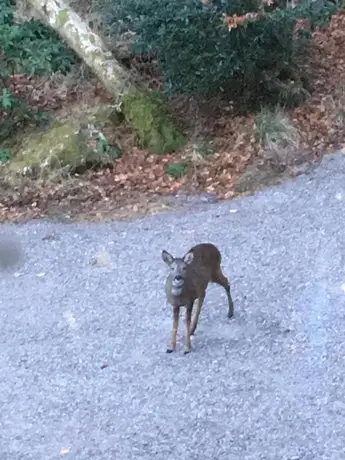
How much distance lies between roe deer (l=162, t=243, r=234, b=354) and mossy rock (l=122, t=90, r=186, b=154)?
13.4 feet

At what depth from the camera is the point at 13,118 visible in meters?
10.8

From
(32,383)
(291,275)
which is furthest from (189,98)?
(32,383)

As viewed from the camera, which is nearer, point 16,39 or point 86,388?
point 86,388

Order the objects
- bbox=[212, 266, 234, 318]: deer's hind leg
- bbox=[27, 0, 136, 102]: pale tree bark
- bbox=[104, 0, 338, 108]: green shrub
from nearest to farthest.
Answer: bbox=[212, 266, 234, 318]: deer's hind leg < bbox=[104, 0, 338, 108]: green shrub < bbox=[27, 0, 136, 102]: pale tree bark

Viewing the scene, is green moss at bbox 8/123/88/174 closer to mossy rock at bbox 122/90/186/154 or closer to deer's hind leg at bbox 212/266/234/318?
mossy rock at bbox 122/90/186/154

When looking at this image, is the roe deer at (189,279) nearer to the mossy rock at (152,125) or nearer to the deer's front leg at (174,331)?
the deer's front leg at (174,331)

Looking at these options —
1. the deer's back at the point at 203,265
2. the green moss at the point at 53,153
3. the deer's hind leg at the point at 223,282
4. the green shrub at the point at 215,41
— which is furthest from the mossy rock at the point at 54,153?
the deer's back at the point at 203,265

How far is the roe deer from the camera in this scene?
5.80m

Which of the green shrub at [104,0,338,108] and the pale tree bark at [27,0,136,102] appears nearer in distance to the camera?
the green shrub at [104,0,338,108]

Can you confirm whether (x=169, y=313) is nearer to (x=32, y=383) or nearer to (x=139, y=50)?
(x=32, y=383)

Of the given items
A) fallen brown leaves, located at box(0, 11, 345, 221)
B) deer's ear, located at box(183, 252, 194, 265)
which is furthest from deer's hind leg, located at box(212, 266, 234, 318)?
fallen brown leaves, located at box(0, 11, 345, 221)

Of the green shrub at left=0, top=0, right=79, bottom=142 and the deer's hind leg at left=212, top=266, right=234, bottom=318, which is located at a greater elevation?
the green shrub at left=0, top=0, right=79, bottom=142

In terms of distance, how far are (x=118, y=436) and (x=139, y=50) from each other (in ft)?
18.6

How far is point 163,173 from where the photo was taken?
9727 mm
